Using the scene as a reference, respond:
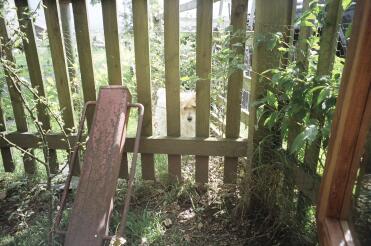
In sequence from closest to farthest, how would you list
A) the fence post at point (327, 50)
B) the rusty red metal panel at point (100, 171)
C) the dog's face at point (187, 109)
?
the fence post at point (327, 50)
the rusty red metal panel at point (100, 171)
the dog's face at point (187, 109)

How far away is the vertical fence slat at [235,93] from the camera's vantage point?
6.70 feet

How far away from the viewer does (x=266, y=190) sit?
2.06m

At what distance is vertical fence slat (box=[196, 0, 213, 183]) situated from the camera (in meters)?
2.09

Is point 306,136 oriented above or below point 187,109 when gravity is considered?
above

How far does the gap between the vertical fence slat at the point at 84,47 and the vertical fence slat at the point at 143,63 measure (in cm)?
34

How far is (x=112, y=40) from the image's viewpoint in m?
2.23

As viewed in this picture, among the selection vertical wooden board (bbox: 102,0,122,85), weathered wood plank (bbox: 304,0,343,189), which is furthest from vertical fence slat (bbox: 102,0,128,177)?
weathered wood plank (bbox: 304,0,343,189)

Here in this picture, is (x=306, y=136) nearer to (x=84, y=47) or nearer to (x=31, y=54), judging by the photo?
(x=84, y=47)

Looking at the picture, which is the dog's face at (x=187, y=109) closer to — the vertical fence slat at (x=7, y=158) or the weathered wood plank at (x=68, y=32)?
the weathered wood plank at (x=68, y=32)

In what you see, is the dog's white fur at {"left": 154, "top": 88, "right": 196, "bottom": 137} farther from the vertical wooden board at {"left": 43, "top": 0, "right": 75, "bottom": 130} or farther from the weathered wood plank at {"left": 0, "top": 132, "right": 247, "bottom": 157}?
the vertical wooden board at {"left": 43, "top": 0, "right": 75, "bottom": 130}

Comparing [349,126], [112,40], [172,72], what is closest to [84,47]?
[112,40]

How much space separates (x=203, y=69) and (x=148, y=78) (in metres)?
0.41

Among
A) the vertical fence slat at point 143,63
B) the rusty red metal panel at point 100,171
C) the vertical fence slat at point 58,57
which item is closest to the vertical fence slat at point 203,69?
the vertical fence slat at point 143,63

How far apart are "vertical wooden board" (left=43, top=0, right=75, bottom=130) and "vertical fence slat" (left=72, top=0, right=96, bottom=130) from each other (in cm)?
14
